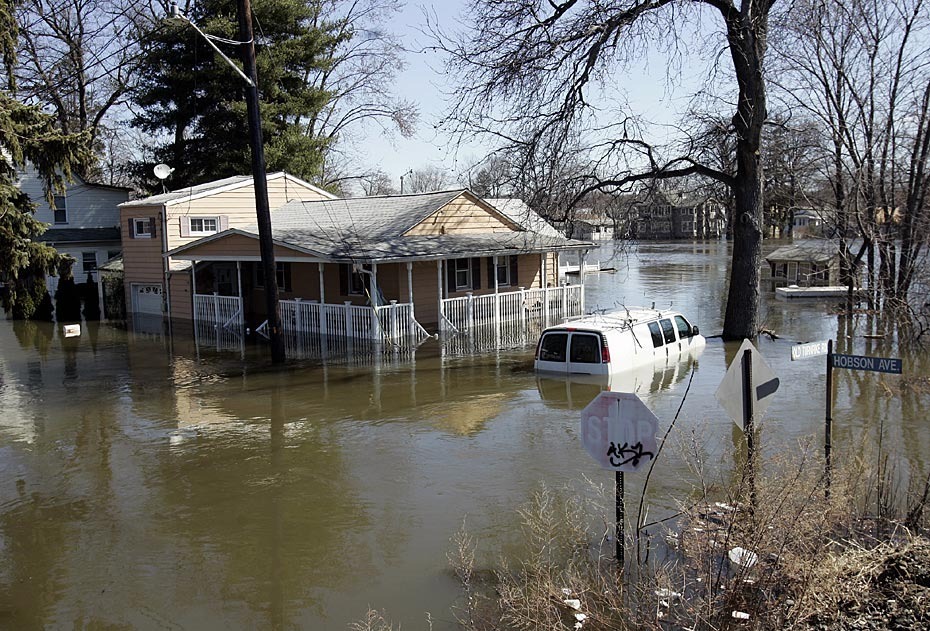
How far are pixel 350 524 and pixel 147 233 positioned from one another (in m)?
25.5

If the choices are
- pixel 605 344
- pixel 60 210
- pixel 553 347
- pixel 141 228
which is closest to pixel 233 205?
pixel 141 228

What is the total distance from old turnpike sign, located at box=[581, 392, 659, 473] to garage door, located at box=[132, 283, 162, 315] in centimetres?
2771

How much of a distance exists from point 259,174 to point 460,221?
944cm

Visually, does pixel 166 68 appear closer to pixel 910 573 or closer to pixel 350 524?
pixel 350 524

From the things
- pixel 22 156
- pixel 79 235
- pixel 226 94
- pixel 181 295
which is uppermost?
pixel 226 94

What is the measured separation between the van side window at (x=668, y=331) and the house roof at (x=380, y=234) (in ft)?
16.1

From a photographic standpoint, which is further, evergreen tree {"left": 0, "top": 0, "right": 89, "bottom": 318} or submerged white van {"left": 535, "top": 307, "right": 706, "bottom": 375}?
evergreen tree {"left": 0, "top": 0, "right": 89, "bottom": 318}

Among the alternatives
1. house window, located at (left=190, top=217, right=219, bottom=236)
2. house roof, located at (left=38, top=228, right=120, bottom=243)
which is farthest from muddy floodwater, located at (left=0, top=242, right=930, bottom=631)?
house roof, located at (left=38, top=228, right=120, bottom=243)

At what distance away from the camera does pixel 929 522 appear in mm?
7609

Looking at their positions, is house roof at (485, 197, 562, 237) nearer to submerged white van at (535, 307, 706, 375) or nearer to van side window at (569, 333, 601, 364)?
submerged white van at (535, 307, 706, 375)

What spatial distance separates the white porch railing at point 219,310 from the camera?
88.2ft

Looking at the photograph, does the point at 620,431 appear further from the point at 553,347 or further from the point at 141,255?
the point at 141,255

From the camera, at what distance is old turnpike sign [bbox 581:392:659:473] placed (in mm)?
7223

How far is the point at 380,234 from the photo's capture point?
82.1ft
